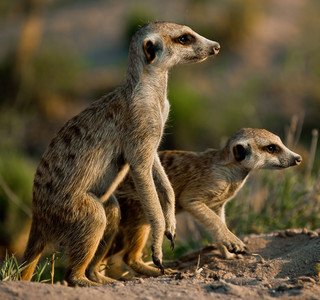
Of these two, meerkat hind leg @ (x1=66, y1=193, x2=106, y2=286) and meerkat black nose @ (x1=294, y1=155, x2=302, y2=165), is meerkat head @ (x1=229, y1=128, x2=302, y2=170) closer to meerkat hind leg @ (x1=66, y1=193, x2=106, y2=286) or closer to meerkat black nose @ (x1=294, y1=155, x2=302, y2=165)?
meerkat black nose @ (x1=294, y1=155, x2=302, y2=165)

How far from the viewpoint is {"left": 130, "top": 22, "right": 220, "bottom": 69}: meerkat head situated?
420cm

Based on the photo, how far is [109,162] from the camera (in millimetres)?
4148

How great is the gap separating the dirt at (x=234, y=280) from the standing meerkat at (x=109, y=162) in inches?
17.7

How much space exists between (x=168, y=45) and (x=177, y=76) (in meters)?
10.4

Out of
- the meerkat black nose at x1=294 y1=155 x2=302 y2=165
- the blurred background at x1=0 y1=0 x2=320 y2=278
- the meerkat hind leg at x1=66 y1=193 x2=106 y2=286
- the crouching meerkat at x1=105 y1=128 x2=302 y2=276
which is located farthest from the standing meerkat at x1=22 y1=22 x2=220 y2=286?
the blurred background at x1=0 y1=0 x2=320 y2=278

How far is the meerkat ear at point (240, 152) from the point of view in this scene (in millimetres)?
4656

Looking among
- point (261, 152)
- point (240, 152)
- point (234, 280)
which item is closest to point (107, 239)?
point (234, 280)

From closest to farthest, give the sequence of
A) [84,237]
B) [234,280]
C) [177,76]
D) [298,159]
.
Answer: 1. [234,280]
2. [84,237]
3. [298,159]
4. [177,76]

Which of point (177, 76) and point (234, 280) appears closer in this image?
point (234, 280)

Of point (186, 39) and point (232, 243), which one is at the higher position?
point (186, 39)

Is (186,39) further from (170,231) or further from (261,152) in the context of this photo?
(170,231)

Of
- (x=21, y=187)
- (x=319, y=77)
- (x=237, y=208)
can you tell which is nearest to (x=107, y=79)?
(x=319, y=77)

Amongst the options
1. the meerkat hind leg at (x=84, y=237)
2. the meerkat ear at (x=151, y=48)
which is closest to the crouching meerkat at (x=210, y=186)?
the meerkat hind leg at (x=84, y=237)

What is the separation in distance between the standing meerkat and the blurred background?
215cm
